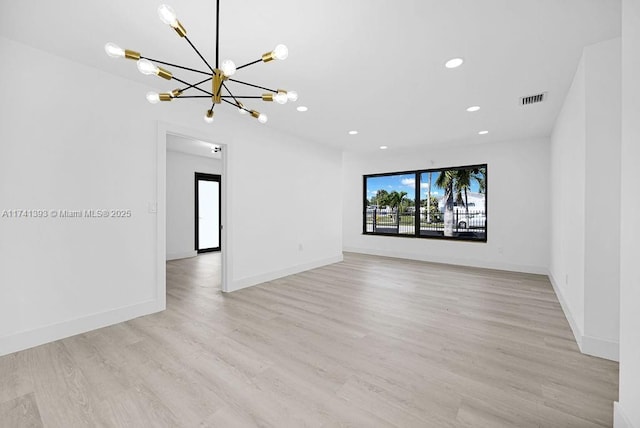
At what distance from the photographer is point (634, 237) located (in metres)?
1.33

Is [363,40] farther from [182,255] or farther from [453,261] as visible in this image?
[182,255]

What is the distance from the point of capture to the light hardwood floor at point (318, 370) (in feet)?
5.33

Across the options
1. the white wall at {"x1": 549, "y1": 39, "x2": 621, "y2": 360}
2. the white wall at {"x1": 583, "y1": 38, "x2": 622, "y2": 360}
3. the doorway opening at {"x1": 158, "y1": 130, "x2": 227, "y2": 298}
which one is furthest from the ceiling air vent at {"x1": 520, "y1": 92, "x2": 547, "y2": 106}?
the doorway opening at {"x1": 158, "y1": 130, "x2": 227, "y2": 298}

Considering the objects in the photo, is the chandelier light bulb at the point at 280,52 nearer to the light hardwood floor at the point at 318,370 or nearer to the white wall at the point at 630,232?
the white wall at the point at 630,232

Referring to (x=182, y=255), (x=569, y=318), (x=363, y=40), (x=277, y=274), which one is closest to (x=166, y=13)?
Result: (x=363, y=40)

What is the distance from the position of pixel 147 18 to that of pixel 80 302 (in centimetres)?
264

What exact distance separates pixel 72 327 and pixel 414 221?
21.1 ft

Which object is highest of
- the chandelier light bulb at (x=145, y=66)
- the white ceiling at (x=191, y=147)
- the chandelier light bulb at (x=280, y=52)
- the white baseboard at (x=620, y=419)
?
the white ceiling at (x=191, y=147)

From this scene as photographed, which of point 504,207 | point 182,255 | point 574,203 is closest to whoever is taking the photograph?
point 574,203

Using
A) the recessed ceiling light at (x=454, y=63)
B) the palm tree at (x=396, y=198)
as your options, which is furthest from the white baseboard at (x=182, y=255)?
the recessed ceiling light at (x=454, y=63)

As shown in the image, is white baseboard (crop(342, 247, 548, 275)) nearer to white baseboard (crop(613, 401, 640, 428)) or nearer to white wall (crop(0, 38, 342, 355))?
white baseboard (crop(613, 401, 640, 428))

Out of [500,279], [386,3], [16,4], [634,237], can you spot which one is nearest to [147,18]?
[16,4]

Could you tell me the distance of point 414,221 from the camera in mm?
6848

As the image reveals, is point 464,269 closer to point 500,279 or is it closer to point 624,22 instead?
point 500,279
